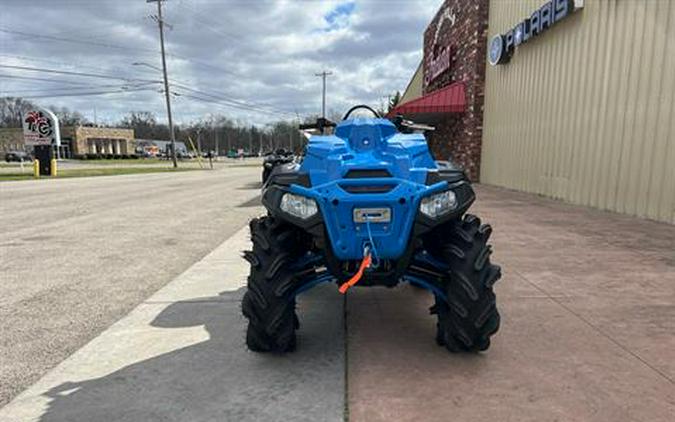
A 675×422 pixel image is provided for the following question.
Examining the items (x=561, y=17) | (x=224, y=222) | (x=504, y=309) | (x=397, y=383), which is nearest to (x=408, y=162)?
(x=397, y=383)

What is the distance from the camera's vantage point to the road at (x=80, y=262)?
150 inches

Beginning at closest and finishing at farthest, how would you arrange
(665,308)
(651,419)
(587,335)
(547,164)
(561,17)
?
1. (651,419)
2. (587,335)
3. (665,308)
4. (561,17)
5. (547,164)

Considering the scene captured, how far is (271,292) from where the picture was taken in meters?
3.22

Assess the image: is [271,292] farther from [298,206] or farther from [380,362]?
[380,362]

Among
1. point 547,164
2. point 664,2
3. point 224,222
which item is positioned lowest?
point 224,222

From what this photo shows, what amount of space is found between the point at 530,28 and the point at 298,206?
1348 centimetres

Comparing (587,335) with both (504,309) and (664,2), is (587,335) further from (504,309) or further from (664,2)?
(664,2)

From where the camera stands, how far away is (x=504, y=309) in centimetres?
435

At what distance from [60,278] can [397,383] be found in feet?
14.5

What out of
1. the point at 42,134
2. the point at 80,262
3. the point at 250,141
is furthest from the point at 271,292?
the point at 250,141

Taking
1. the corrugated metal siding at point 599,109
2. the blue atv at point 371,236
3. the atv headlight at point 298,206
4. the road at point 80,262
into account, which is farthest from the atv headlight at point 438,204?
the corrugated metal siding at point 599,109

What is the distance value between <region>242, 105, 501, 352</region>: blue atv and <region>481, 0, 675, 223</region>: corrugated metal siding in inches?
277

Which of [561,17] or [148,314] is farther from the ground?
[561,17]

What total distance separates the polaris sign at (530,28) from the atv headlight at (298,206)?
36.5 ft
